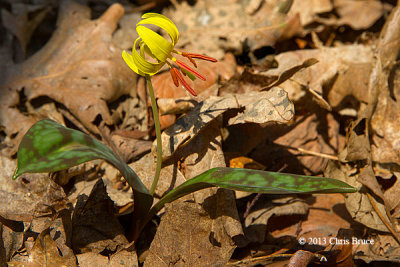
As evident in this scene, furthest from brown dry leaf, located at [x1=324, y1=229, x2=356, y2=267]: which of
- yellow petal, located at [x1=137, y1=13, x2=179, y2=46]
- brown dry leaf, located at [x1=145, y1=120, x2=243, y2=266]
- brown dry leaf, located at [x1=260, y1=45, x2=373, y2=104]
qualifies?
yellow petal, located at [x1=137, y1=13, x2=179, y2=46]

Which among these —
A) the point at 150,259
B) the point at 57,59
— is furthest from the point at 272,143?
the point at 57,59

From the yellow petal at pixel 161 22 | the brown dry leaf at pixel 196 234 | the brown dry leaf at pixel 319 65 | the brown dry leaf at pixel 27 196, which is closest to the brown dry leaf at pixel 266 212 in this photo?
the brown dry leaf at pixel 196 234

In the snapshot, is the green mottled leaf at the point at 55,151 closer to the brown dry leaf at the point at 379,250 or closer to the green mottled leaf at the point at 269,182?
the green mottled leaf at the point at 269,182

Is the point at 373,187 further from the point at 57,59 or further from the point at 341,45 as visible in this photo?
the point at 57,59

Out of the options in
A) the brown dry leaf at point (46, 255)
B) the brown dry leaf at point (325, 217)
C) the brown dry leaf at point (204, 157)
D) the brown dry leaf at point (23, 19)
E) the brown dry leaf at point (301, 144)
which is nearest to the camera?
the brown dry leaf at point (46, 255)

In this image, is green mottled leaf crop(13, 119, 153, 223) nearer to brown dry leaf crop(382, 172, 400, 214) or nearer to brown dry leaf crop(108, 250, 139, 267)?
brown dry leaf crop(108, 250, 139, 267)

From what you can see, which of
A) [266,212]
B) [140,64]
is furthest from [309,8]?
[140,64]
